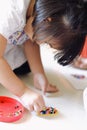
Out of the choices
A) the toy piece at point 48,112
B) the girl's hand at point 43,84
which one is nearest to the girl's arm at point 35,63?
the girl's hand at point 43,84

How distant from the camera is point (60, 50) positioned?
1.95 ft

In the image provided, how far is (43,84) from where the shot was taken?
73 centimetres

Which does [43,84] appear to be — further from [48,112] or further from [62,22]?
[62,22]

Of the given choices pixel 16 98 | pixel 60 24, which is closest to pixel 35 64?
pixel 16 98

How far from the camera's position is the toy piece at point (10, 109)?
59 cm

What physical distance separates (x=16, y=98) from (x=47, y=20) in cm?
21

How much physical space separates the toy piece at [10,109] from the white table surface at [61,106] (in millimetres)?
11

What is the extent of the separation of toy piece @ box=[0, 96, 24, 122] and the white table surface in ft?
0.03

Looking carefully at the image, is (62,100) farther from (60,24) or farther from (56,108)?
Result: (60,24)

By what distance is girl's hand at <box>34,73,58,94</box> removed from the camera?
2.35 ft

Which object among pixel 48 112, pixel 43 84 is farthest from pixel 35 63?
pixel 48 112

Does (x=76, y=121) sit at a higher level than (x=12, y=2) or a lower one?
lower

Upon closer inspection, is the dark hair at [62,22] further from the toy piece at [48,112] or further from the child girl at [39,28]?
the toy piece at [48,112]

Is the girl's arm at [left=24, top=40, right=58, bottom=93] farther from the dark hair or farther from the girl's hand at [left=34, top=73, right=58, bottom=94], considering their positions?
the dark hair
